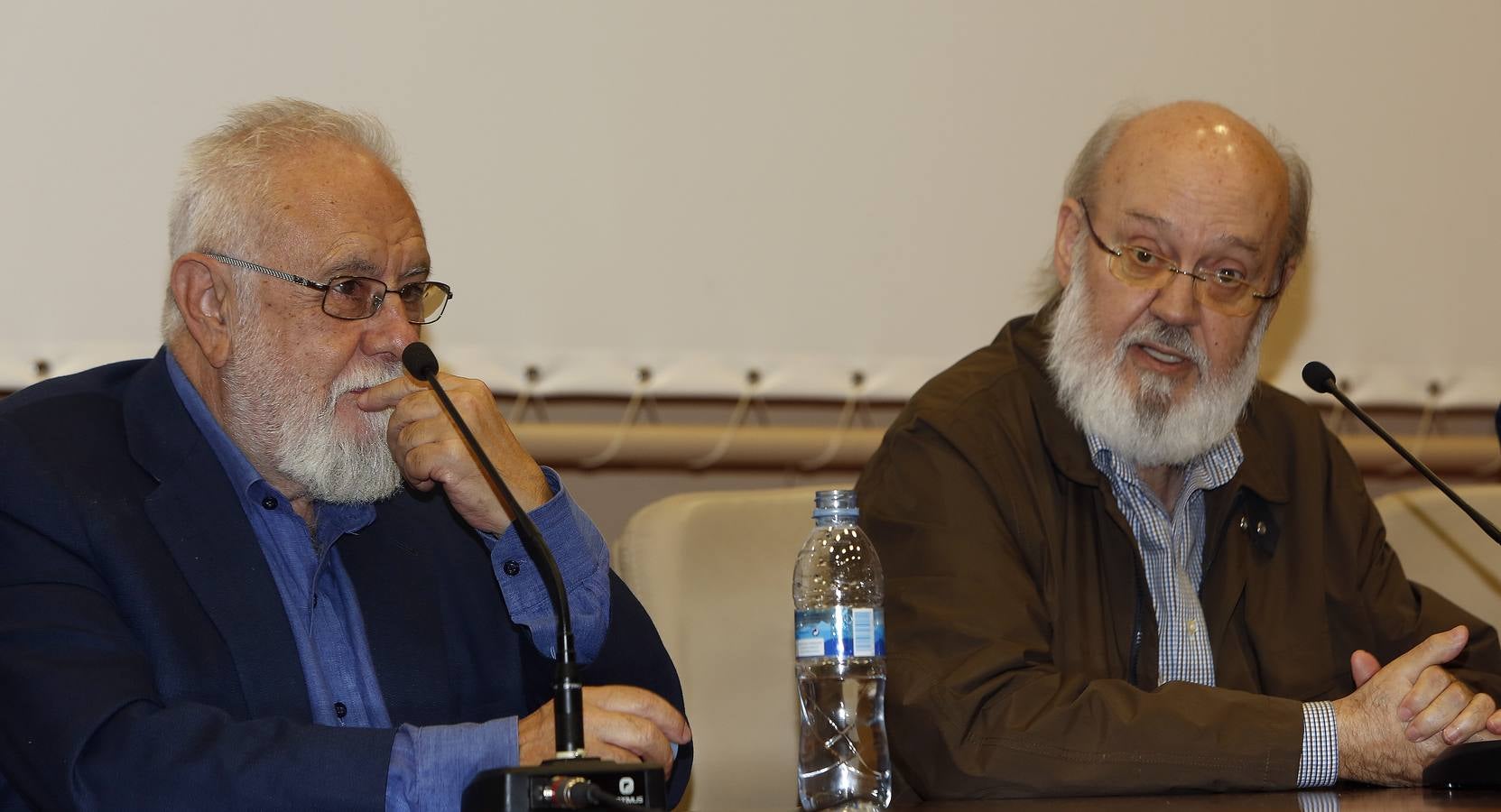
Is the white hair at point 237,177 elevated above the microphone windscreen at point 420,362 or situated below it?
above

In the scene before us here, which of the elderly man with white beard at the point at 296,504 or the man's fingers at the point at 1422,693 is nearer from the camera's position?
the elderly man with white beard at the point at 296,504

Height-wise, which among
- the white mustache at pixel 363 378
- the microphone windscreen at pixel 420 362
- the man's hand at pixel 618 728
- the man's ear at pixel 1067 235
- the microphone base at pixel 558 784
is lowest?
the man's hand at pixel 618 728

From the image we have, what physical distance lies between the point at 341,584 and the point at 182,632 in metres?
0.33

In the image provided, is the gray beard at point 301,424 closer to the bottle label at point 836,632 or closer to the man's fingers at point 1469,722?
the bottle label at point 836,632

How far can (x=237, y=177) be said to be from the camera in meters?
2.36

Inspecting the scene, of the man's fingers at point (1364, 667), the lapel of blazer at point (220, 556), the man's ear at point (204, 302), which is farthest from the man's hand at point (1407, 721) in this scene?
the man's ear at point (204, 302)

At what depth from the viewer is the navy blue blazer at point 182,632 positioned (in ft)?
6.10

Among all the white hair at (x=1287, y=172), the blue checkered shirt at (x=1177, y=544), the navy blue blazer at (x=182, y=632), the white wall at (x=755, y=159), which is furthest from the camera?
the white wall at (x=755, y=159)

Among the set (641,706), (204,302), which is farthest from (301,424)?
(641,706)

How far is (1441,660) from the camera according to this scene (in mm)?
2334

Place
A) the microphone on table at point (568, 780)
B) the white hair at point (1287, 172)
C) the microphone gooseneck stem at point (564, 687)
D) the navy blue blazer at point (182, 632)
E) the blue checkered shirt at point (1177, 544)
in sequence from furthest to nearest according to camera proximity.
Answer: the white hair at point (1287, 172) < the blue checkered shirt at point (1177, 544) < the navy blue blazer at point (182, 632) < the microphone gooseneck stem at point (564, 687) < the microphone on table at point (568, 780)

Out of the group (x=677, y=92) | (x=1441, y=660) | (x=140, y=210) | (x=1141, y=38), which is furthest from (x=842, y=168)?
(x=1441, y=660)

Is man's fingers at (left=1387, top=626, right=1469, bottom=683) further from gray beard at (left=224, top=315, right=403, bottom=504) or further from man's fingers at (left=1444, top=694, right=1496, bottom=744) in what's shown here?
gray beard at (left=224, top=315, right=403, bottom=504)

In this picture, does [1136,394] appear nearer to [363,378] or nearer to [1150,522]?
[1150,522]
